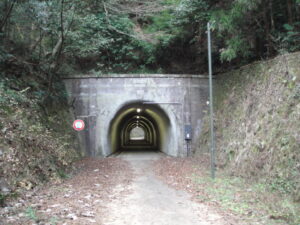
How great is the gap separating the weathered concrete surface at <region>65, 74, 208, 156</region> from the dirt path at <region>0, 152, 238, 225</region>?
244 inches

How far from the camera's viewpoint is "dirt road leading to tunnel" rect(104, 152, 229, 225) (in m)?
4.86

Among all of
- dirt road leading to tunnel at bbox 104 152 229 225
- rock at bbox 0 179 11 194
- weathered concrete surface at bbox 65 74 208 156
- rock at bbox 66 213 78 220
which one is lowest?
dirt road leading to tunnel at bbox 104 152 229 225

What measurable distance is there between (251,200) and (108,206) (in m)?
3.06

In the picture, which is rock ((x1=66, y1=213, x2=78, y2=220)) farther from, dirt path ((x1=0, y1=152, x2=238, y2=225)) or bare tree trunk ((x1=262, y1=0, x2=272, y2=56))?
bare tree trunk ((x1=262, y1=0, x2=272, y2=56))

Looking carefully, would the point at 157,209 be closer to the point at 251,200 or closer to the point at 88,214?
the point at 88,214

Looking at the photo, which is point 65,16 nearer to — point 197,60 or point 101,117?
point 101,117

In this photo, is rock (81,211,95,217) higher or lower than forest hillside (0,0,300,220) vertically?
lower

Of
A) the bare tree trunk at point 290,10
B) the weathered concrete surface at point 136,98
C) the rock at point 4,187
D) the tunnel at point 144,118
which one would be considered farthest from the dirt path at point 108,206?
the bare tree trunk at point 290,10

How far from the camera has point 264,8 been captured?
10.4 m

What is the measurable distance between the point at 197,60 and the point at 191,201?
40.4 ft

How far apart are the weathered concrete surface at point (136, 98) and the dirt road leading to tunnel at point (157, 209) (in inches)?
276

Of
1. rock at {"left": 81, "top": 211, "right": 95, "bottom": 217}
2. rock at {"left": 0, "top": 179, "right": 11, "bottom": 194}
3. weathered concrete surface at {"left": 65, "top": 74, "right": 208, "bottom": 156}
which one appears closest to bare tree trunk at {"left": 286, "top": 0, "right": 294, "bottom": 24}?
weathered concrete surface at {"left": 65, "top": 74, "right": 208, "bottom": 156}

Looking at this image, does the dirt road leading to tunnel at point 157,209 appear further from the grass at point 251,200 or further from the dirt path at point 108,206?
the grass at point 251,200

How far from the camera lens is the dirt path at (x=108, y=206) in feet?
15.6
